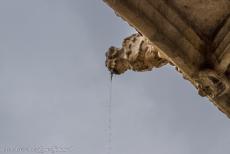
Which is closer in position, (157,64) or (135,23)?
(135,23)

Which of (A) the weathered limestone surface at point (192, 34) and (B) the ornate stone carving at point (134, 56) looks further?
(B) the ornate stone carving at point (134, 56)

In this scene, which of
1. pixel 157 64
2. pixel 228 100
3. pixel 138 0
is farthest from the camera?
pixel 157 64

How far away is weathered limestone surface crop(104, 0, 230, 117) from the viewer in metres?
9.83

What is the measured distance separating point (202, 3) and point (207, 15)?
253 millimetres

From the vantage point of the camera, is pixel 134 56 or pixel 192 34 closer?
pixel 192 34

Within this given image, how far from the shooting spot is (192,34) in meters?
10.1

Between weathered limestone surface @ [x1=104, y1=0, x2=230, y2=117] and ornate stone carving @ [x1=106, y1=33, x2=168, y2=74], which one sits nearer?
weathered limestone surface @ [x1=104, y1=0, x2=230, y2=117]

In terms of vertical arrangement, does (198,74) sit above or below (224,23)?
below

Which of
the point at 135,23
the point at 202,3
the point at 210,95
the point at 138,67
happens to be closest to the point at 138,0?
the point at 135,23

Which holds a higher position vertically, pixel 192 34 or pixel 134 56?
pixel 134 56

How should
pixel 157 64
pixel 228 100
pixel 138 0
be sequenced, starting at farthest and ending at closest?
1. pixel 157 64
2. pixel 228 100
3. pixel 138 0

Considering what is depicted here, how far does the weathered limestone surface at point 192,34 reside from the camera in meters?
9.83

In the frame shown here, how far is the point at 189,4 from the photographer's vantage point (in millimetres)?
10023

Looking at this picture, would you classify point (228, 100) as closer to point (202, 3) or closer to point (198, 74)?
point (198, 74)
